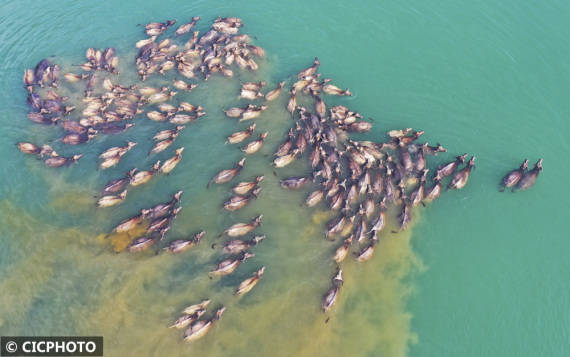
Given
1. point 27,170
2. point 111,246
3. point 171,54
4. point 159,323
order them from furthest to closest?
point 171,54 → point 27,170 → point 111,246 → point 159,323

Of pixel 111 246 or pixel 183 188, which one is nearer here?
pixel 111 246

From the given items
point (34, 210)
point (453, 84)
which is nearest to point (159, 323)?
point (34, 210)

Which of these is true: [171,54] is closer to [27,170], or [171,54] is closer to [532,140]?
[27,170]

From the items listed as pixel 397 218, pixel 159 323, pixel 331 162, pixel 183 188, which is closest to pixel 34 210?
pixel 183 188

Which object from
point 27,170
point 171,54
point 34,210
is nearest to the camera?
point 34,210

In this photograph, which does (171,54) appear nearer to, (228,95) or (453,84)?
(228,95)

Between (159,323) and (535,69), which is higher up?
(535,69)

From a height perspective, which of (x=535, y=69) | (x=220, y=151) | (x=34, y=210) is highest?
(x=535, y=69)
